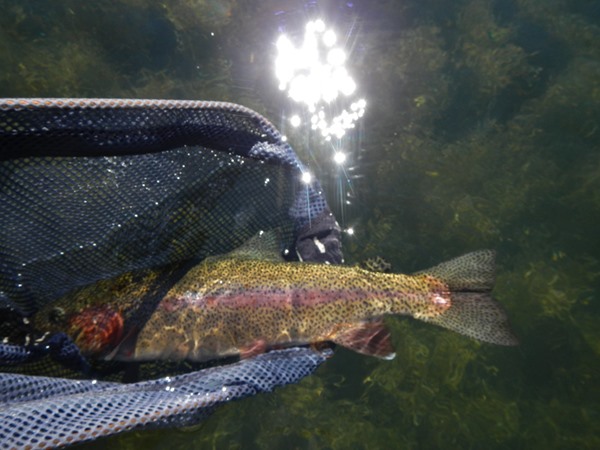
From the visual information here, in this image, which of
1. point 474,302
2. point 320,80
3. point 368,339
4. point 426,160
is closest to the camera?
point 368,339

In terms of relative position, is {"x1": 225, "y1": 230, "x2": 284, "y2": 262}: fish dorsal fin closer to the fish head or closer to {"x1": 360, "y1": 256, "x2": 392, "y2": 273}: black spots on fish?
{"x1": 360, "y1": 256, "x2": 392, "y2": 273}: black spots on fish

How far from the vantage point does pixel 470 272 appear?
11.3 ft

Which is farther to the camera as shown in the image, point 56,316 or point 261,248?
point 261,248

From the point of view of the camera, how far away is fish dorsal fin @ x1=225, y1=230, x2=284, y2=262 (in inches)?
141

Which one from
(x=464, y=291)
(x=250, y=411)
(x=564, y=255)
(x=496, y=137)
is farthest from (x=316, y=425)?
(x=496, y=137)

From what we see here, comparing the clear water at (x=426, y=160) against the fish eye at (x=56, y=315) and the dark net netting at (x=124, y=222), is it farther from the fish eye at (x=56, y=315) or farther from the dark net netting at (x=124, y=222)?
the dark net netting at (x=124, y=222)

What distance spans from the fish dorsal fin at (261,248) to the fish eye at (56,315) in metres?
1.28

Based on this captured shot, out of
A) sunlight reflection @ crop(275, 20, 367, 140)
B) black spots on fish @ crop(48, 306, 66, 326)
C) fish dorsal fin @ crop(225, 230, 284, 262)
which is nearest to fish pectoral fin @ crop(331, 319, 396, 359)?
fish dorsal fin @ crop(225, 230, 284, 262)

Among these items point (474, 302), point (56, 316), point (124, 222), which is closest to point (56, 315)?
point (56, 316)

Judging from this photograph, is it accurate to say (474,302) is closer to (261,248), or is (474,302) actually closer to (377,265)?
(377,265)

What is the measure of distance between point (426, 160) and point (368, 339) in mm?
2818

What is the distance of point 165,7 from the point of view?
5879mm

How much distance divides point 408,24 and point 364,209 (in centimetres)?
314

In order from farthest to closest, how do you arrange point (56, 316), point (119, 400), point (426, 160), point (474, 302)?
point (426, 160) → point (474, 302) → point (56, 316) → point (119, 400)
